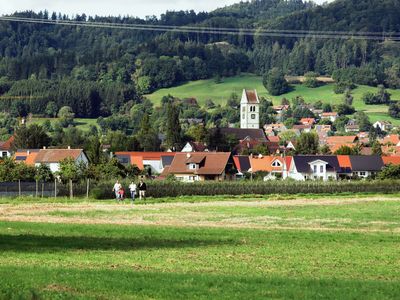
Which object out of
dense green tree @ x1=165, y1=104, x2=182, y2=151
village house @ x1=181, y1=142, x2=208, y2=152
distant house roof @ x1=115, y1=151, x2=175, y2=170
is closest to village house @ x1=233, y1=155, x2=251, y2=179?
distant house roof @ x1=115, y1=151, x2=175, y2=170

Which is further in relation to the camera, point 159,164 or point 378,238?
point 159,164

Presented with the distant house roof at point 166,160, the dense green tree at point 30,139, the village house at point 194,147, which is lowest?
the distant house roof at point 166,160

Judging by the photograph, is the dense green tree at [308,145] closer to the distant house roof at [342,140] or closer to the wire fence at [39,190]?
the distant house roof at [342,140]

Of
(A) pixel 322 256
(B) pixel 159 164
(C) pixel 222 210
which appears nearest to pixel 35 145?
(B) pixel 159 164

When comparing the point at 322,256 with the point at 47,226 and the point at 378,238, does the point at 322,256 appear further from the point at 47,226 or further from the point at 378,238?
the point at 47,226

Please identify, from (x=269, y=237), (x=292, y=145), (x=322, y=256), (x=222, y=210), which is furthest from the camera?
(x=292, y=145)

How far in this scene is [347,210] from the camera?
48438 millimetres

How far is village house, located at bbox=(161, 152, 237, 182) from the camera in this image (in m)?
113

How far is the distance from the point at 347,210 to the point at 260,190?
31144 millimetres

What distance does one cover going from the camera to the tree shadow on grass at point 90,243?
82.6 ft

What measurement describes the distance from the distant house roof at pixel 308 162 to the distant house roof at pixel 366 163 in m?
2.47

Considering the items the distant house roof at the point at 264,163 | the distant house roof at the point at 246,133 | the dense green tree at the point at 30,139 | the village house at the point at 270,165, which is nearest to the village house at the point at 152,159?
the distant house roof at the point at 264,163

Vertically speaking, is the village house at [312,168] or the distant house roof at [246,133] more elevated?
the distant house roof at [246,133]

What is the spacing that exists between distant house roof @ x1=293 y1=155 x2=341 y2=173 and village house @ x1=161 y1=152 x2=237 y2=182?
1124 cm
